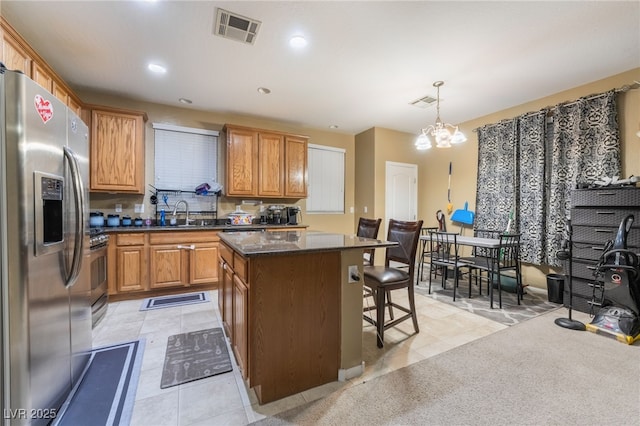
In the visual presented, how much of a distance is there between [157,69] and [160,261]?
2333 millimetres

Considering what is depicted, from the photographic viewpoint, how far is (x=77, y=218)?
1669mm

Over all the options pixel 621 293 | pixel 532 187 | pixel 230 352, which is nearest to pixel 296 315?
pixel 230 352

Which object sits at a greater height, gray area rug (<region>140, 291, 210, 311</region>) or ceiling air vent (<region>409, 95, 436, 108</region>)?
ceiling air vent (<region>409, 95, 436, 108</region>)

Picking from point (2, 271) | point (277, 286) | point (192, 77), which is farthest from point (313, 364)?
point (192, 77)

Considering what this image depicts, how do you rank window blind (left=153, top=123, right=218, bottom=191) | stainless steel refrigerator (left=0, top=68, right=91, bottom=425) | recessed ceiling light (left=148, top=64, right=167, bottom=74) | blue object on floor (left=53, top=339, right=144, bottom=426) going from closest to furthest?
stainless steel refrigerator (left=0, top=68, right=91, bottom=425), blue object on floor (left=53, top=339, right=144, bottom=426), recessed ceiling light (left=148, top=64, right=167, bottom=74), window blind (left=153, top=123, right=218, bottom=191)

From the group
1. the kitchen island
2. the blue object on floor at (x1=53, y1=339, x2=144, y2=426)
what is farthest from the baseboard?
the blue object on floor at (x1=53, y1=339, x2=144, y2=426)

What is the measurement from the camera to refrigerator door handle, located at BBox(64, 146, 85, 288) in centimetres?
159

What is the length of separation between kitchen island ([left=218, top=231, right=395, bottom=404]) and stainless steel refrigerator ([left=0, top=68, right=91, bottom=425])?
3.15ft

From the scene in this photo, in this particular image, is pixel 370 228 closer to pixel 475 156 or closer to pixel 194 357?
pixel 194 357

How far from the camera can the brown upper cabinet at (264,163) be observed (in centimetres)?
415

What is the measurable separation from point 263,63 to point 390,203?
353 cm

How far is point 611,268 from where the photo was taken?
7.75 ft

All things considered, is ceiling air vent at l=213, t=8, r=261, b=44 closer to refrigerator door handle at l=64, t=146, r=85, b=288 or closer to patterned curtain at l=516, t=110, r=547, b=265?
refrigerator door handle at l=64, t=146, r=85, b=288

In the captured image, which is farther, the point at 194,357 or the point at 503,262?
the point at 503,262
